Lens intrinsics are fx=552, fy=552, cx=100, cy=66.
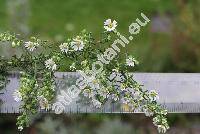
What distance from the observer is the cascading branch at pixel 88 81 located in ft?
5.94

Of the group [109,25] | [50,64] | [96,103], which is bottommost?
[96,103]

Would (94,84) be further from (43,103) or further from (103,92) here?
(43,103)

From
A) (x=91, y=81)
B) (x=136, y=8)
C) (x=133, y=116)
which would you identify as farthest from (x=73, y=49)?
(x=136, y=8)

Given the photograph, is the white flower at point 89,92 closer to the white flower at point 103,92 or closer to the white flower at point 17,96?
the white flower at point 103,92

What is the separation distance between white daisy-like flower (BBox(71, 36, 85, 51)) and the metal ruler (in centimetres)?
13

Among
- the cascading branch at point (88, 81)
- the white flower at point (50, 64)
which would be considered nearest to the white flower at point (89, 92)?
the cascading branch at point (88, 81)

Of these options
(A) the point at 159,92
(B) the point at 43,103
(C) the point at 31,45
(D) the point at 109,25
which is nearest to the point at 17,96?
(B) the point at 43,103

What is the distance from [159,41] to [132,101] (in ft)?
9.63

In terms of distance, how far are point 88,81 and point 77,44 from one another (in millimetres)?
141

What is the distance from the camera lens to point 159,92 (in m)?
1.99

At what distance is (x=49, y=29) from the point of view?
4.93 metres

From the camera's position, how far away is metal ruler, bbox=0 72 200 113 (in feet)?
6.35

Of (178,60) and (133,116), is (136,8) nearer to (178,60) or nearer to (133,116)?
(178,60)

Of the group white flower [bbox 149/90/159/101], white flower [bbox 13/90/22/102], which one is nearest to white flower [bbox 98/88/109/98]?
white flower [bbox 149/90/159/101]
